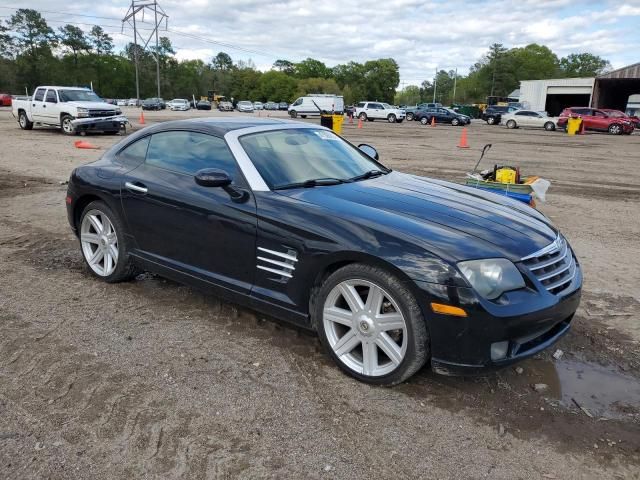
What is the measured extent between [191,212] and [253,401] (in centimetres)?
154

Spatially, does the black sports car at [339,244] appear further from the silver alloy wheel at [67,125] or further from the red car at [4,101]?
the red car at [4,101]

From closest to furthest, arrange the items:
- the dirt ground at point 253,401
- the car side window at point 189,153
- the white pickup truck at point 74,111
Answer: the dirt ground at point 253,401, the car side window at point 189,153, the white pickup truck at point 74,111

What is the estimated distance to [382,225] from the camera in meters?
3.18

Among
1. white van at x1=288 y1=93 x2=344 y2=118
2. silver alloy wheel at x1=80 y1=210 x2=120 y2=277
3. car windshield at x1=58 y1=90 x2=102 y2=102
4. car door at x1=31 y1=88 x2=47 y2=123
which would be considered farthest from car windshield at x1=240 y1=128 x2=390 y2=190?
white van at x1=288 y1=93 x2=344 y2=118

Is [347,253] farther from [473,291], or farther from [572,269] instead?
[572,269]

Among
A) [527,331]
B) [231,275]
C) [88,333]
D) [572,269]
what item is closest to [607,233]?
[572,269]

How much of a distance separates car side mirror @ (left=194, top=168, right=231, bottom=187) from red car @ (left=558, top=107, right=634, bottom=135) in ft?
120

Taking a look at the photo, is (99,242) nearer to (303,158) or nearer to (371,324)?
(303,158)

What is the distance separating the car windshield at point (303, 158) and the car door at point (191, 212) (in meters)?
0.20

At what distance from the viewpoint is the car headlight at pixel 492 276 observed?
113 inches

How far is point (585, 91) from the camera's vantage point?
53219 mm

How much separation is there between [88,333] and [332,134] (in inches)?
102

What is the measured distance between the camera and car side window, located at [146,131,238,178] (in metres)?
3.99

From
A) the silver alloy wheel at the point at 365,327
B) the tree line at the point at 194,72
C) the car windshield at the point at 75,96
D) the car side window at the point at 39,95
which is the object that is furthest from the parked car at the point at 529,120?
the tree line at the point at 194,72
